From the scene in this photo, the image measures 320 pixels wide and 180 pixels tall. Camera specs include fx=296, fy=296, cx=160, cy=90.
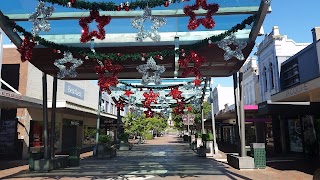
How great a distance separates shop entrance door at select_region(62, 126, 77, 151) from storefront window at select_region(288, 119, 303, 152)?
21464 mm

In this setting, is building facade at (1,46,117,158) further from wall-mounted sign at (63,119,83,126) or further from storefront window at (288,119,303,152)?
storefront window at (288,119,303,152)

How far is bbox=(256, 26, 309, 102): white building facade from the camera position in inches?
1000

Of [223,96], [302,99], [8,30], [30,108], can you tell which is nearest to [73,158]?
[30,108]

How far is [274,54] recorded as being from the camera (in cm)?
2595

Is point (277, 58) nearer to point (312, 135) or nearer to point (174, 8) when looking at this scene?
point (312, 135)

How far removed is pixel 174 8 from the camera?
1150cm

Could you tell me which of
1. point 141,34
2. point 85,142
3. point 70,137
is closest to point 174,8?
point 141,34

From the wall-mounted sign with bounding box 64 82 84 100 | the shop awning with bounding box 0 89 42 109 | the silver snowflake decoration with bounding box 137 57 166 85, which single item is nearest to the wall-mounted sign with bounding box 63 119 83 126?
the wall-mounted sign with bounding box 64 82 84 100

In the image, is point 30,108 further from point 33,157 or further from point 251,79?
point 251,79

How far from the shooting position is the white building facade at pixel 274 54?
25.4 m

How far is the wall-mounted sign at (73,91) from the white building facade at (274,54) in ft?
67.3

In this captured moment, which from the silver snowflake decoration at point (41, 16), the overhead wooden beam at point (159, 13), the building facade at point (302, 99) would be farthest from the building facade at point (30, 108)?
the building facade at point (302, 99)

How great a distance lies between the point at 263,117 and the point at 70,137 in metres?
20.2

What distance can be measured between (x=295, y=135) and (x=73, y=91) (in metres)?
23.6
